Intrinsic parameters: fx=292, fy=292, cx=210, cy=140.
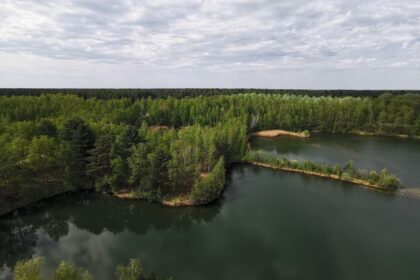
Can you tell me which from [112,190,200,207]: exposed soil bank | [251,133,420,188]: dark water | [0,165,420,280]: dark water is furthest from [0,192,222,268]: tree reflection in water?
[251,133,420,188]: dark water

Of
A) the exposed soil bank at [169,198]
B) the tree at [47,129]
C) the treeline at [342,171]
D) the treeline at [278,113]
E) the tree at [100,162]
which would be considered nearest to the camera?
the exposed soil bank at [169,198]

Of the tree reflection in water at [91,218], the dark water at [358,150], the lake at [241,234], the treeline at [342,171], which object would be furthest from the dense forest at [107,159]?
the dark water at [358,150]

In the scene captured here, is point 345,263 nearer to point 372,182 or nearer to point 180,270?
point 180,270

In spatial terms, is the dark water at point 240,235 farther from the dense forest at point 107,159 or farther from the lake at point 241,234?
the dense forest at point 107,159

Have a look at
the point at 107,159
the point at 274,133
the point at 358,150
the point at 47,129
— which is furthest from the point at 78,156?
the point at 274,133

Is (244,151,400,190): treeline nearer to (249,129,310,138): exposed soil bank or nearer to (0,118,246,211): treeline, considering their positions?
(0,118,246,211): treeline

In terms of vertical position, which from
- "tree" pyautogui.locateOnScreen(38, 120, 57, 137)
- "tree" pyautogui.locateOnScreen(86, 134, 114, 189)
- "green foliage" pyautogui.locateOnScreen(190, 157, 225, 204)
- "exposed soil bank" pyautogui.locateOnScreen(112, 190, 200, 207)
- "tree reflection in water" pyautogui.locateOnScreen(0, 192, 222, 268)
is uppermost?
"tree" pyautogui.locateOnScreen(38, 120, 57, 137)
